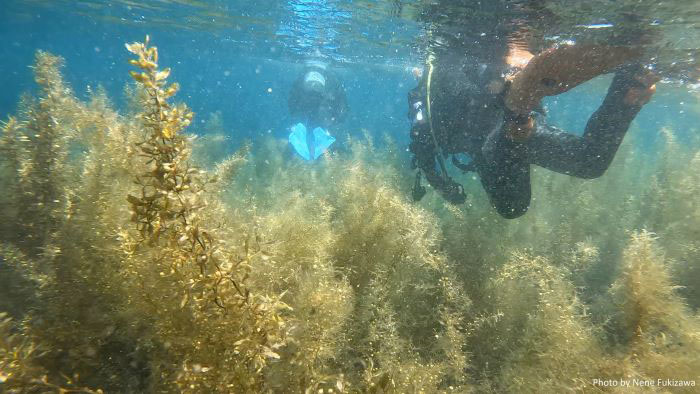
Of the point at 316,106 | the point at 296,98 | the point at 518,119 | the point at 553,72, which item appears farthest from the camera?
the point at 296,98

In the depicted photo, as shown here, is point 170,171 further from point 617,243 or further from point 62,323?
point 617,243

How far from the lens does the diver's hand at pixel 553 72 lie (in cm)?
448

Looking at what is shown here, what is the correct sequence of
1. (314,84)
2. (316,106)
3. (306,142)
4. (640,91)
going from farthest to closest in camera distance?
(316,106), (314,84), (306,142), (640,91)

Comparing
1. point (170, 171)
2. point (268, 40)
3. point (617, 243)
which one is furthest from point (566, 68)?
point (268, 40)

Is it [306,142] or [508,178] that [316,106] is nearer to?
[306,142]

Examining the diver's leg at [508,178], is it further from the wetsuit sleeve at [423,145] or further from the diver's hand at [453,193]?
the wetsuit sleeve at [423,145]

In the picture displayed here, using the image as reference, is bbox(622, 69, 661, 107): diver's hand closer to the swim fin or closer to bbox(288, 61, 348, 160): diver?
the swim fin

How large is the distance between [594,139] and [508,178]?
1.62m

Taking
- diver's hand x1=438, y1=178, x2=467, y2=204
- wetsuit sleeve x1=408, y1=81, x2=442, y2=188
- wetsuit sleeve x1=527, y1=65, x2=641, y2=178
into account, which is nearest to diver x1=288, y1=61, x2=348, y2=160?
wetsuit sleeve x1=408, y1=81, x2=442, y2=188

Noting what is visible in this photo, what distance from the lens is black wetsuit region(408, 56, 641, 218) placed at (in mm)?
5344

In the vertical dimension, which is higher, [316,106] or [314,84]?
[314,84]

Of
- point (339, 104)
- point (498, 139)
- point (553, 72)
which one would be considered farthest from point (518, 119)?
point (339, 104)

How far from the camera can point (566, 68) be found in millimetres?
4566

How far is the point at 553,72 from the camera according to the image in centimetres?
456
